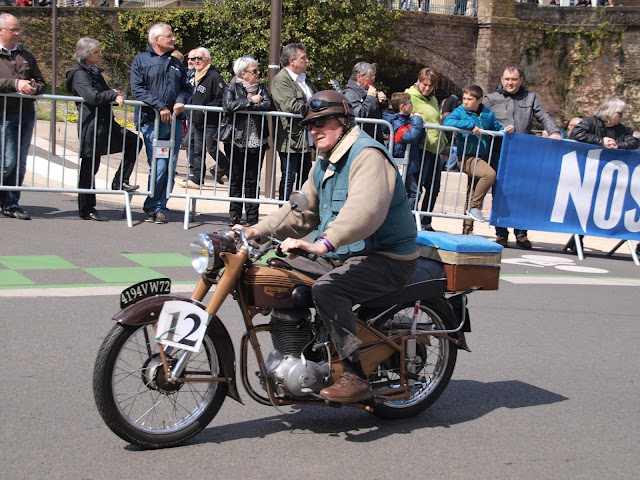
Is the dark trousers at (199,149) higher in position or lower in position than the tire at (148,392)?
higher

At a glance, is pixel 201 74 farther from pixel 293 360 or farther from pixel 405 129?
pixel 293 360

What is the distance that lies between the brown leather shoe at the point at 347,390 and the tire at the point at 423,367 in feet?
0.98

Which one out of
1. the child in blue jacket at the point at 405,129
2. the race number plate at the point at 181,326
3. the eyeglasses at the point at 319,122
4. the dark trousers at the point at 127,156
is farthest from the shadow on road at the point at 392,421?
the dark trousers at the point at 127,156

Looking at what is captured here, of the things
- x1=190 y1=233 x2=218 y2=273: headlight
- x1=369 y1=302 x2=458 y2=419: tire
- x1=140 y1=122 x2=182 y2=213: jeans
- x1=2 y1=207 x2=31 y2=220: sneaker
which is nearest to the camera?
x1=190 y1=233 x2=218 y2=273: headlight

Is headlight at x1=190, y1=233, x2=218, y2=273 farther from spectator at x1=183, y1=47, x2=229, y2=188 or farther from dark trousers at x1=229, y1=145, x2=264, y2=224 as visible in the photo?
spectator at x1=183, y1=47, x2=229, y2=188

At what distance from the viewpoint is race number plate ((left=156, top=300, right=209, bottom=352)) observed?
162 inches

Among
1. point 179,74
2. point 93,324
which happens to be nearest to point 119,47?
point 179,74

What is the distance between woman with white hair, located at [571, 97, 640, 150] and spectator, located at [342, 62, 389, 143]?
2.49 metres

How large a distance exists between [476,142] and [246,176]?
2.87 meters

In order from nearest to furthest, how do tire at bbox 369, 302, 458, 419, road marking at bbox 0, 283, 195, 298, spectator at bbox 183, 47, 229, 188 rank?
Result: tire at bbox 369, 302, 458, 419, road marking at bbox 0, 283, 195, 298, spectator at bbox 183, 47, 229, 188

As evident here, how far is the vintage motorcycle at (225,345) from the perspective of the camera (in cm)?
412

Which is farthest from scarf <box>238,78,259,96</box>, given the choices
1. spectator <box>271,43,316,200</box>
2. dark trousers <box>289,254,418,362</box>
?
dark trousers <box>289,254,418,362</box>

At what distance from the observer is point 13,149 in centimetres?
1009

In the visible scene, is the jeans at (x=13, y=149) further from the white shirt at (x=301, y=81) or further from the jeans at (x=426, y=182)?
the jeans at (x=426, y=182)
